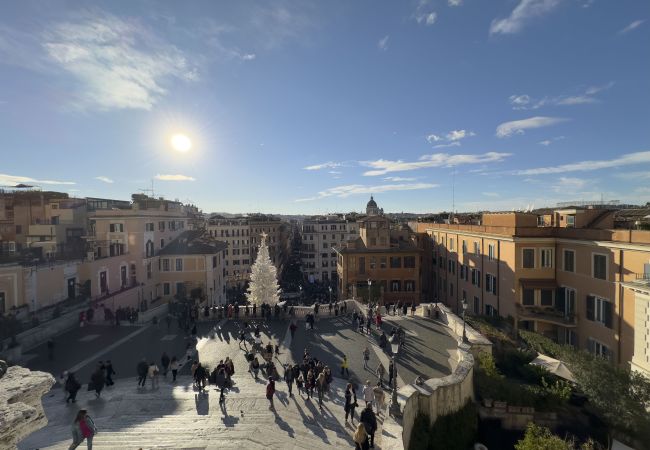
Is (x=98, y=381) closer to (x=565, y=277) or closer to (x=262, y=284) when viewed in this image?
(x=262, y=284)

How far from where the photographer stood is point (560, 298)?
26.5 meters

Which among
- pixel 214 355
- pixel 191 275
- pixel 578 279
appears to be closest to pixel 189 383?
pixel 214 355

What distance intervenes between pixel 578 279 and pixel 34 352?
112 feet

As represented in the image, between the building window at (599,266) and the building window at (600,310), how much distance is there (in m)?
1.46

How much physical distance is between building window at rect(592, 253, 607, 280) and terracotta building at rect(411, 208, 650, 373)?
6 cm

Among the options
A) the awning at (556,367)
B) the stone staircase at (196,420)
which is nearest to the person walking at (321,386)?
the stone staircase at (196,420)

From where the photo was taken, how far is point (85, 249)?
111 feet

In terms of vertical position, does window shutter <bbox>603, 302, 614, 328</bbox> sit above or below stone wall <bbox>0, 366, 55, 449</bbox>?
below

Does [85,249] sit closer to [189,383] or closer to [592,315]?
[189,383]

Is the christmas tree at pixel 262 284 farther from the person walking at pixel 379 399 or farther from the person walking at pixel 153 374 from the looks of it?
the person walking at pixel 379 399

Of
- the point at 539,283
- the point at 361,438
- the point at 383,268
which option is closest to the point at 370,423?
the point at 361,438

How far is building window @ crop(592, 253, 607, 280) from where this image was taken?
22.9 metres

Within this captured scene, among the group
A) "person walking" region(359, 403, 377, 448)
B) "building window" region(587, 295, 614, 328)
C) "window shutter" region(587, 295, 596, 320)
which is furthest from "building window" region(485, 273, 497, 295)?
"person walking" region(359, 403, 377, 448)

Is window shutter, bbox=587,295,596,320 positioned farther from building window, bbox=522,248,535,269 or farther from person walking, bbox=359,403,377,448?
person walking, bbox=359,403,377,448
